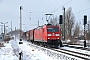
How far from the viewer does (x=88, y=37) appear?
59.8 m

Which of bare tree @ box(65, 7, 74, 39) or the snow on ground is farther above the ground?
bare tree @ box(65, 7, 74, 39)

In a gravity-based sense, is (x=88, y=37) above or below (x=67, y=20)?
below

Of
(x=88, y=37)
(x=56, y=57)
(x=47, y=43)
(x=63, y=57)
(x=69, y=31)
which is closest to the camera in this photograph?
(x=63, y=57)

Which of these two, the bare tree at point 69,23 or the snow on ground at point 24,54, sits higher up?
the bare tree at point 69,23

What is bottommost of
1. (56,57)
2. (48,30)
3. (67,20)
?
(56,57)

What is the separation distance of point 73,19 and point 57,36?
39.1 metres

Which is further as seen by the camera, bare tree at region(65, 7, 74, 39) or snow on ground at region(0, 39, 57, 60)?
bare tree at region(65, 7, 74, 39)

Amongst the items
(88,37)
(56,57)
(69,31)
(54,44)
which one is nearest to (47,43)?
(54,44)

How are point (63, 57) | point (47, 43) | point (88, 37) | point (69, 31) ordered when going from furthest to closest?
1. point (69, 31)
2. point (88, 37)
3. point (47, 43)
4. point (63, 57)

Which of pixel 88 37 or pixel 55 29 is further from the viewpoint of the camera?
pixel 88 37

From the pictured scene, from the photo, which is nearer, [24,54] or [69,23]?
[24,54]

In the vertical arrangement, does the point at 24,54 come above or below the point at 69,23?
below

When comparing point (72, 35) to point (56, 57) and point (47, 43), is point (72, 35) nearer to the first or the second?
point (47, 43)

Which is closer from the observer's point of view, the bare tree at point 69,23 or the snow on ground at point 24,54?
the snow on ground at point 24,54
